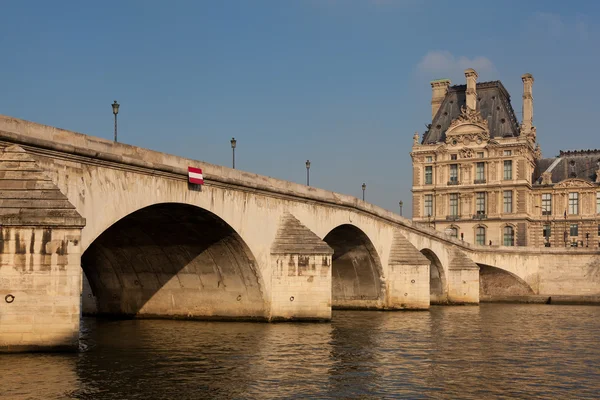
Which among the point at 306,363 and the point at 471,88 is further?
the point at 471,88

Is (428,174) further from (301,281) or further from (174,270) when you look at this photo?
(174,270)

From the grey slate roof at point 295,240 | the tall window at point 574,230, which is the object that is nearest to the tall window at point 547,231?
the tall window at point 574,230

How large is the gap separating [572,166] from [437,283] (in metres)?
47.8

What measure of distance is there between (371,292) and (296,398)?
116 feet

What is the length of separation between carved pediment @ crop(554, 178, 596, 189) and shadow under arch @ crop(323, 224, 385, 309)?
188 feet

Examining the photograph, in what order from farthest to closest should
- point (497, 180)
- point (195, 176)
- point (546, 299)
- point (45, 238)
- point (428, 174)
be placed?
point (428, 174), point (497, 180), point (546, 299), point (195, 176), point (45, 238)

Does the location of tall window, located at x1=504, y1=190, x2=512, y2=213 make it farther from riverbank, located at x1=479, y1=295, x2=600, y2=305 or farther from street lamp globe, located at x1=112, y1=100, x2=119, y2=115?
street lamp globe, located at x1=112, y1=100, x2=119, y2=115

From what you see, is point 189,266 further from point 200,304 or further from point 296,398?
point 296,398

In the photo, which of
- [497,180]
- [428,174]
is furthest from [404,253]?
[428,174]

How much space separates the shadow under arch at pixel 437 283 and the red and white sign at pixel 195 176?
3635 centimetres

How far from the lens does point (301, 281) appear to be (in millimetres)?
38781

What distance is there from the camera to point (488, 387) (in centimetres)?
2234

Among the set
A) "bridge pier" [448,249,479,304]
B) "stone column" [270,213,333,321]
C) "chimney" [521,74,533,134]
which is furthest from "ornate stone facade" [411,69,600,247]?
"stone column" [270,213,333,321]

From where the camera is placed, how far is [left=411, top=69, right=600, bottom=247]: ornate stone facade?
10194 centimetres
